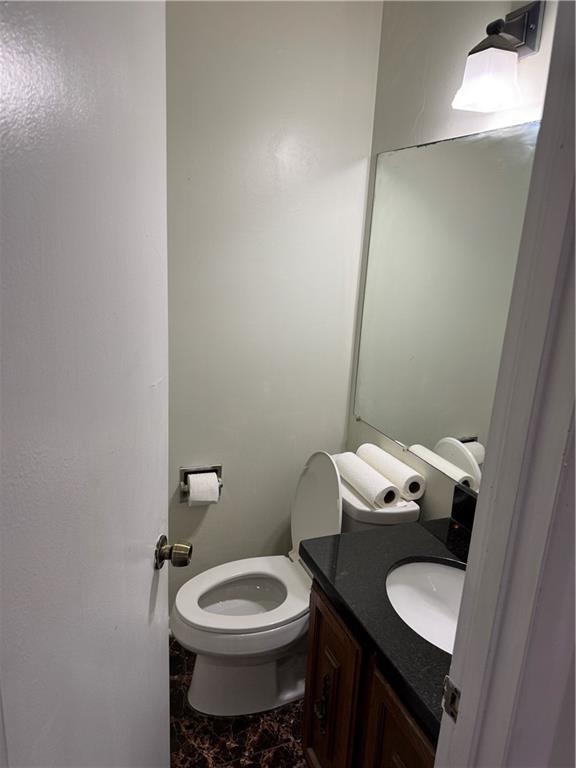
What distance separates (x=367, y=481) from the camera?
5.85ft

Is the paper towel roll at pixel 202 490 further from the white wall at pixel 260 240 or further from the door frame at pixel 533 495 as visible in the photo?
the door frame at pixel 533 495

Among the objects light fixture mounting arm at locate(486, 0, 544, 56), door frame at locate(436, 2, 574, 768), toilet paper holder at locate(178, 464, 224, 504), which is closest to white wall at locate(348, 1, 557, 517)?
light fixture mounting arm at locate(486, 0, 544, 56)

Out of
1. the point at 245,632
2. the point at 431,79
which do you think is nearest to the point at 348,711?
the point at 245,632

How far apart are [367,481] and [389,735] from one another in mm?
797

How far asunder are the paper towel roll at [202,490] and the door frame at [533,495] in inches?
55.6

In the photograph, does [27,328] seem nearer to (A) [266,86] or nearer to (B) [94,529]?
(B) [94,529]

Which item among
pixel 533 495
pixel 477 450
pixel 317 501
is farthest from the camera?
pixel 317 501

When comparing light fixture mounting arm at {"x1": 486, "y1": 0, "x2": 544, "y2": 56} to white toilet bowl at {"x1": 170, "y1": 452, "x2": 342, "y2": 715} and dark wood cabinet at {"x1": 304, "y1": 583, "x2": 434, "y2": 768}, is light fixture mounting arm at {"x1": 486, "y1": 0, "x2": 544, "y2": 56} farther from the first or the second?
dark wood cabinet at {"x1": 304, "y1": 583, "x2": 434, "y2": 768}

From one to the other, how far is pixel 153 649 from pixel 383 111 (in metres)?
1.85

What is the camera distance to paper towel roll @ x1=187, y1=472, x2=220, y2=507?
77.5 inches

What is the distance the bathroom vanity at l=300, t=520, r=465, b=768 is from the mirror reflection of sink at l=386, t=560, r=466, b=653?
3 centimetres

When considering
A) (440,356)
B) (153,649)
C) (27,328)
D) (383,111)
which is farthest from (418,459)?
(27,328)

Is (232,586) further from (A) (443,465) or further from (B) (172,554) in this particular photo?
(B) (172,554)

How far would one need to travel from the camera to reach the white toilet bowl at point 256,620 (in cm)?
170
